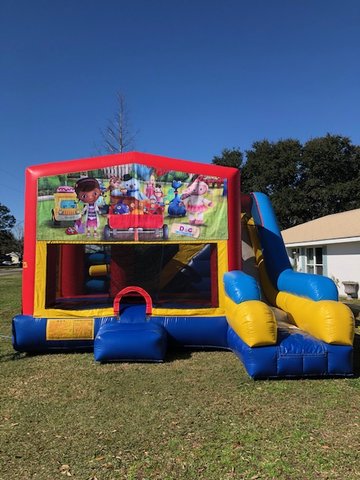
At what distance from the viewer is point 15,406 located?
459 centimetres

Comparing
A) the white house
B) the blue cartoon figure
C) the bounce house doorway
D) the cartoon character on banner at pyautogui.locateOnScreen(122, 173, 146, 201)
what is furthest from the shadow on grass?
the white house

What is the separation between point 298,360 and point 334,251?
1192 centimetres

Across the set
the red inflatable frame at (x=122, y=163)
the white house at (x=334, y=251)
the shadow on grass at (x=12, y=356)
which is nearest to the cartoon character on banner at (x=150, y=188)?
the red inflatable frame at (x=122, y=163)

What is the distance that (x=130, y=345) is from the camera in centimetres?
600

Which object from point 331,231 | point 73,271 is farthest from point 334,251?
point 73,271

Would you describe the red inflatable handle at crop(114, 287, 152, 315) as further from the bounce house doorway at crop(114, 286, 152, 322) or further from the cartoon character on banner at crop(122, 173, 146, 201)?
the cartoon character on banner at crop(122, 173, 146, 201)

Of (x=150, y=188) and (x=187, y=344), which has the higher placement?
(x=150, y=188)

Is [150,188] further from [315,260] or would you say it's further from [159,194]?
[315,260]

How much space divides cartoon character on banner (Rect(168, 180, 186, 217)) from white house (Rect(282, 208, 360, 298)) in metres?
9.13

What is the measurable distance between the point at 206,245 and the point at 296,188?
28679 millimetres

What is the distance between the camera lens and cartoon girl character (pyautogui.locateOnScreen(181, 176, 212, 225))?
23.0ft

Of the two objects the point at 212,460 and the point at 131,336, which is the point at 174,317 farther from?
the point at 212,460

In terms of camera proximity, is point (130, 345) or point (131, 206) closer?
point (130, 345)

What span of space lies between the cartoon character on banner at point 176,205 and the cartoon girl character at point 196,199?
0.22 ft
